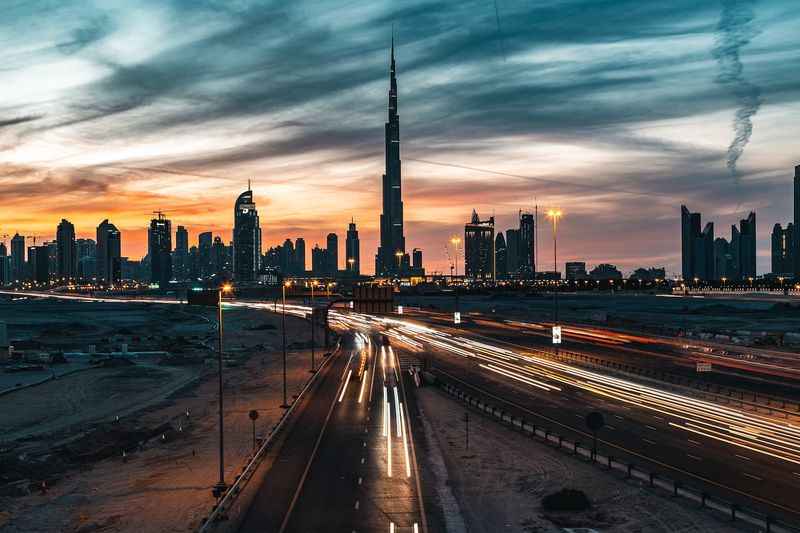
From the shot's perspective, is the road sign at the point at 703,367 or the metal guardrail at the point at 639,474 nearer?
the metal guardrail at the point at 639,474

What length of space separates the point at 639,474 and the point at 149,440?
35.1 meters

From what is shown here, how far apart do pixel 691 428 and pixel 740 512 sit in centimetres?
1988

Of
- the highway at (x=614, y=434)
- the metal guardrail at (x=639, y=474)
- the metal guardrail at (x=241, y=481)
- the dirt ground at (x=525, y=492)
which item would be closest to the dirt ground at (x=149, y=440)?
the metal guardrail at (x=241, y=481)

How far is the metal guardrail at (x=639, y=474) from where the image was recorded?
104 feet

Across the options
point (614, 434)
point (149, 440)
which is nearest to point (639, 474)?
point (614, 434)

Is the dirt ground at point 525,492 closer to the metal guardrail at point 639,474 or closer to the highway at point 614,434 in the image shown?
the metal guardrail at point 639,474

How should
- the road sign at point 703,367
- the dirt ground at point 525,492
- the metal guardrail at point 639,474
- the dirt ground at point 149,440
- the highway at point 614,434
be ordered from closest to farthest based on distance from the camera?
the metal guardrail at point 639,474 → the dirt ground at point 525,492 → the dirt ground at point 149,440 → the highway at point 614,434 → the road sign at point 703,367

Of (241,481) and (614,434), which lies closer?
(241,481)

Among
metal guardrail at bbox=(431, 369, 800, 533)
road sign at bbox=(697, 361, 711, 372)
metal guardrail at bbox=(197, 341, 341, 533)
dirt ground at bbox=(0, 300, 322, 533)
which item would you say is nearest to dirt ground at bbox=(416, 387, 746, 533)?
metal guardrail at bbox=(431, 369, 800, 533)

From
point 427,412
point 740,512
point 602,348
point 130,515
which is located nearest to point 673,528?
point 740,512

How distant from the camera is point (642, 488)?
124ft

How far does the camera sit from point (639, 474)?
39969mm

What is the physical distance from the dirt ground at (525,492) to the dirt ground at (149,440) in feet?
42.2

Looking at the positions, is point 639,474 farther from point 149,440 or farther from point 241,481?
point 149,440
